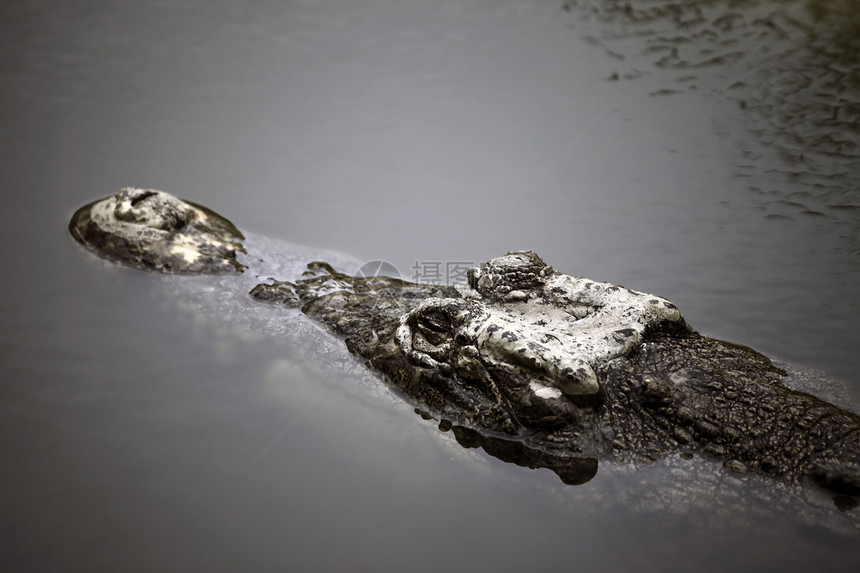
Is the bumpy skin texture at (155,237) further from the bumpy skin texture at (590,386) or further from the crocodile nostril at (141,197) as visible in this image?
the bumpy skin texture at (590,386)

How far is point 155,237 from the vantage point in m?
3.30

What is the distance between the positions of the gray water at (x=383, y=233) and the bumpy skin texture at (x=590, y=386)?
0.09 metres

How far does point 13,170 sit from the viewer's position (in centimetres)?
436

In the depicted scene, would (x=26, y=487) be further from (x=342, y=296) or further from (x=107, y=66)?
(x=107, y=66)

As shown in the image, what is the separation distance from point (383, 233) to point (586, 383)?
2.31 metres

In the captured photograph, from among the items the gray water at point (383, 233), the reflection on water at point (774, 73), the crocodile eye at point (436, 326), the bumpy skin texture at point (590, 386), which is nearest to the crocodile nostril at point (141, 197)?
the gray water at point (383, 233)

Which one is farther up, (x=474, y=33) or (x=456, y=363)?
(x=474, y=33)

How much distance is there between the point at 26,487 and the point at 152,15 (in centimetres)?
542

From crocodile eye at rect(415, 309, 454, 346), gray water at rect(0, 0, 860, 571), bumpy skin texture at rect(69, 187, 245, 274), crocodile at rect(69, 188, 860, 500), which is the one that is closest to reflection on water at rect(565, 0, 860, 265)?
gray water at rect(0, 0, 860, 571)

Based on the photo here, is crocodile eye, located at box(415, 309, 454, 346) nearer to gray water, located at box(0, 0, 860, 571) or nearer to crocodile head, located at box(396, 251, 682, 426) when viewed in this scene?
crocodile head, located at box(396, 251, 682, 426)

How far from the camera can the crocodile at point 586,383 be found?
82.0 inches

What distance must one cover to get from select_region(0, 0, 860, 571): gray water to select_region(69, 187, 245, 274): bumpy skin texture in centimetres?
12

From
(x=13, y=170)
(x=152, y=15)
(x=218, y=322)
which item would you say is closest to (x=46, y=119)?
(x=13, y=170)

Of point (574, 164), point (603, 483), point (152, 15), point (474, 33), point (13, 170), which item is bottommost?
point (603, 483)
